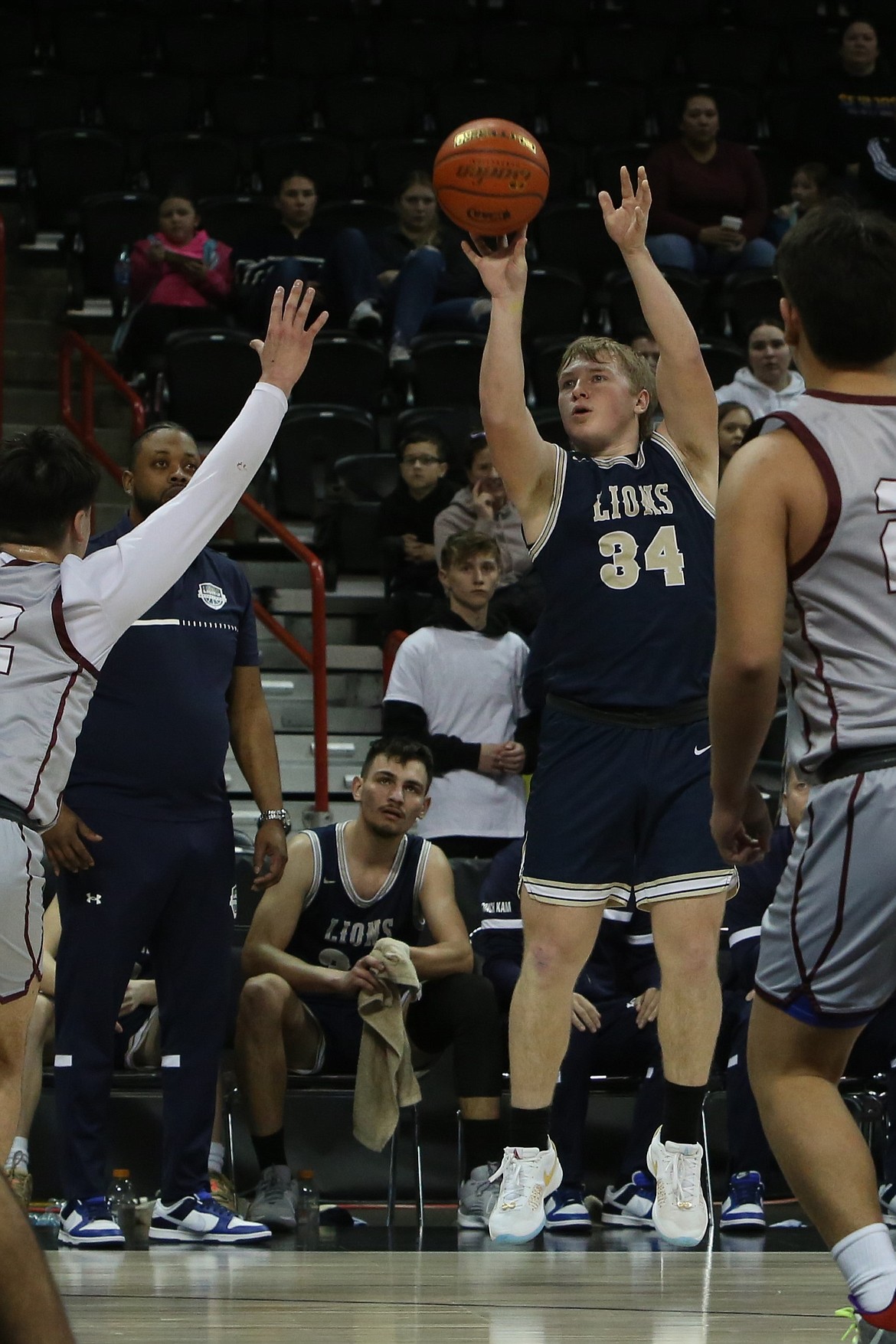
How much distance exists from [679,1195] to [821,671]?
7.47 feet

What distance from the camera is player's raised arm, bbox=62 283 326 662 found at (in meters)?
3.31

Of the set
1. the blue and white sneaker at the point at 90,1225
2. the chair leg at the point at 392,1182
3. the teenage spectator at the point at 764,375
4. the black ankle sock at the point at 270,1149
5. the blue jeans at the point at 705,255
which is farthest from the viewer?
the blue jeans at the point at 705,255

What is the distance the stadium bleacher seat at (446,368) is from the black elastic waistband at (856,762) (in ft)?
24.4

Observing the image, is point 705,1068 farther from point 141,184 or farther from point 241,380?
point 141,184

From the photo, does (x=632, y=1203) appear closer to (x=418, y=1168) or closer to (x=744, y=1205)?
(x=744, y=1205)

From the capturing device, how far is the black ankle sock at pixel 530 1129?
14.4ft

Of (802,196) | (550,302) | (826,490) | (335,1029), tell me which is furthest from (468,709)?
(802,196)

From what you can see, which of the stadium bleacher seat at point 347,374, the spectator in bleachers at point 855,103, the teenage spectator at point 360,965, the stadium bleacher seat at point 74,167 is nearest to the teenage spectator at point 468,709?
the teenage spectator at point 360,965

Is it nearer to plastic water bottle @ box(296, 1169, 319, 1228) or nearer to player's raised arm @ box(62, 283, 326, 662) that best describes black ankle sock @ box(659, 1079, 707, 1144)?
plastic water bottle @ box(296, 1169, 319, 1228)

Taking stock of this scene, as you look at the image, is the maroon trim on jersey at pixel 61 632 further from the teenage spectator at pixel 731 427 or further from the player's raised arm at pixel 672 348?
the teenage spectator at pixel 731 427

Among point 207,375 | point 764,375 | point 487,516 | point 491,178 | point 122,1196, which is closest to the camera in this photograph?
point 491,178

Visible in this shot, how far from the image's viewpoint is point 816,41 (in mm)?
13648

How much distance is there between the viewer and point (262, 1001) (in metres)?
5.57

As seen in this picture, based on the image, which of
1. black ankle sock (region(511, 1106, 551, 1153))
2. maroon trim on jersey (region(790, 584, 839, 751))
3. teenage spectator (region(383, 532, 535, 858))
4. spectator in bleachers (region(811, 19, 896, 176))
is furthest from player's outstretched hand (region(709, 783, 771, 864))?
spectator in bleachers (region(811, 19, 896, 176))
